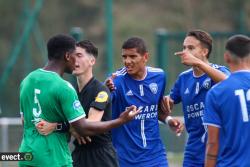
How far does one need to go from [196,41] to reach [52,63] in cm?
235

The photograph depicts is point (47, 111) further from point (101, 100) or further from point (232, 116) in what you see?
point (232, 116)

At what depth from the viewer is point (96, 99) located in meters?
9.31

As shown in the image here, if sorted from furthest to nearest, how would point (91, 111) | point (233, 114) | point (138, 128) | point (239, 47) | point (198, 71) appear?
1. point (138, 128)
2. point (198, 71)
3. point (91, 111)
4. point (239, 47)
5. point (233, 114)

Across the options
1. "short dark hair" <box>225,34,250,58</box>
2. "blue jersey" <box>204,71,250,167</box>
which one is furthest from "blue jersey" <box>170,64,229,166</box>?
"blue jersey" <box>204,71,250,167</box>

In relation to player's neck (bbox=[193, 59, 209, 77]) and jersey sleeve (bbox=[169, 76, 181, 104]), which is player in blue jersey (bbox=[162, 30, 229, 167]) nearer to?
player's neck (bbox=[193, 59, 209, 77])

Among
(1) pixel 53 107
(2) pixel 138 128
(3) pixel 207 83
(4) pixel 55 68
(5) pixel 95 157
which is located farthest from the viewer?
(2) pixel 138 128

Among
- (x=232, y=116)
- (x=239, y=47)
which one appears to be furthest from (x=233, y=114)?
(x=239, y=47)

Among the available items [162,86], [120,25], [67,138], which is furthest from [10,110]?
[120,25]

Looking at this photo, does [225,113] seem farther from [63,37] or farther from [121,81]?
[121,81]

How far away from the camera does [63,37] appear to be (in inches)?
336

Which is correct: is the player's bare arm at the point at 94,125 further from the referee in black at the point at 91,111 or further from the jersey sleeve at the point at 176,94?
the jersey sleeve at the point at 176,94

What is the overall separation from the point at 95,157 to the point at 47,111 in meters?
1.31

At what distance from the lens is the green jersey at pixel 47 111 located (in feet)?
27.1

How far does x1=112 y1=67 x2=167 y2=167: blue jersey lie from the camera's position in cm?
1037
